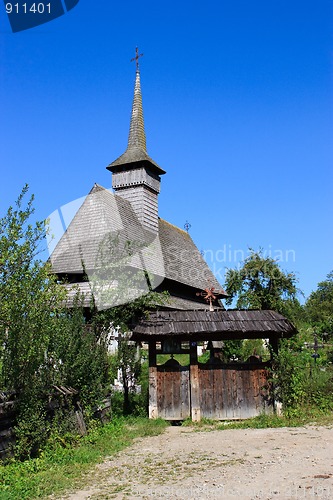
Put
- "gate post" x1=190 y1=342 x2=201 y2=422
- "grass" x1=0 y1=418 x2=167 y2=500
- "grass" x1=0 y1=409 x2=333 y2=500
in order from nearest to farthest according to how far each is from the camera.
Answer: "grass" x1=0 y1=418 x2=167 y2=500
"grass" x1=0 y1=409 x2=333 y2=500
"gate post" x1=190 y1=342 x2=201 y2=422

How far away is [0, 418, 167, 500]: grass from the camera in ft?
22.5

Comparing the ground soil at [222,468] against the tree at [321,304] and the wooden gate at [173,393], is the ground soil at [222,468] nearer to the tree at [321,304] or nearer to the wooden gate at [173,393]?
the wooden gate at [173,393]

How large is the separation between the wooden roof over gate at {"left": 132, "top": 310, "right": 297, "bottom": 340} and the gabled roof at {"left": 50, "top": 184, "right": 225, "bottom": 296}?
6.92 metres

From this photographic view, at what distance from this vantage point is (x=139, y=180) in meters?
29.4

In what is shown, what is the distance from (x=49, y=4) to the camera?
16.6ft

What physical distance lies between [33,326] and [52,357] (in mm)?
2059

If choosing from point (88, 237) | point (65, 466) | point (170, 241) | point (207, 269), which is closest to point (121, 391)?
point (65, 466)

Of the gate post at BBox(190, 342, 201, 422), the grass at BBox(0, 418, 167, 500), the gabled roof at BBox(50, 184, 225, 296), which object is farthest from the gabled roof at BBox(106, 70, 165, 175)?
the grass at BBox(0, 418, 167, 500)

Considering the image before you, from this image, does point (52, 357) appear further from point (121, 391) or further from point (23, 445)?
point (121, 391)

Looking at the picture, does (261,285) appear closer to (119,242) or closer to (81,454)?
(119,242)

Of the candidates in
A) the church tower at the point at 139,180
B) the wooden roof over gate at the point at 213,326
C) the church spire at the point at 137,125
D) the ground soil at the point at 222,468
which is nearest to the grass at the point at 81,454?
Answer: the ground soil at the point at 222,468

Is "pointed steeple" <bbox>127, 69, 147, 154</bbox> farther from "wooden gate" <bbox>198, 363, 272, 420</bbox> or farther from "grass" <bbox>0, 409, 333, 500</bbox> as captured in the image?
"grass" <bbox>0, 409, 333, 500</bbox>

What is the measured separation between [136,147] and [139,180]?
3.14m

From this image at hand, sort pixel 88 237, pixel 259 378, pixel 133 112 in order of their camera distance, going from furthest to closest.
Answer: pixel 133 112, pixel 88 237, pixel 259 378
